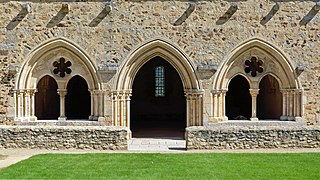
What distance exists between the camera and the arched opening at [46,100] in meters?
17.1

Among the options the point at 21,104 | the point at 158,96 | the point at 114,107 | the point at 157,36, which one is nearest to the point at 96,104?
the point at 114,107

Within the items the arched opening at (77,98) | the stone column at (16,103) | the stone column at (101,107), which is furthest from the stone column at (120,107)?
the arched opening at (77,98)

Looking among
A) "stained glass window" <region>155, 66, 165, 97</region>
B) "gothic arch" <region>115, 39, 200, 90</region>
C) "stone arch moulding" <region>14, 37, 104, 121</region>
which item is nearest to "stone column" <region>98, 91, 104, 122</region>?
"stone arch moulding" <region>14, 37, 104, 121</region>

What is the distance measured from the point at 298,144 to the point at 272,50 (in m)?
3.43

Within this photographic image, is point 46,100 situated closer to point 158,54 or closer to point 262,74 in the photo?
point 158,54

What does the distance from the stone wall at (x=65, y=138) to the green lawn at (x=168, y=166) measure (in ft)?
3.78

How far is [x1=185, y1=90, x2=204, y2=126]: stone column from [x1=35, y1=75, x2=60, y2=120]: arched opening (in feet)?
17.7

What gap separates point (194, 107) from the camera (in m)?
15.1

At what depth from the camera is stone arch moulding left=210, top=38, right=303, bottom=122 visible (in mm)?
14992

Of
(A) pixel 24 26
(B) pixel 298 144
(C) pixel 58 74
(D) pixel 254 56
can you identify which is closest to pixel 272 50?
(D) pixel 254 56

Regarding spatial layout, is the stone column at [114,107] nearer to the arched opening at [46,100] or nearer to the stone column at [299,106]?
the arched opening at [46,100]

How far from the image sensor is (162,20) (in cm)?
1494

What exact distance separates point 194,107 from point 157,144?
1.81 meters

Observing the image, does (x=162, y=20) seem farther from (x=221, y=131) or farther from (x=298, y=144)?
(x=298, y=144)
